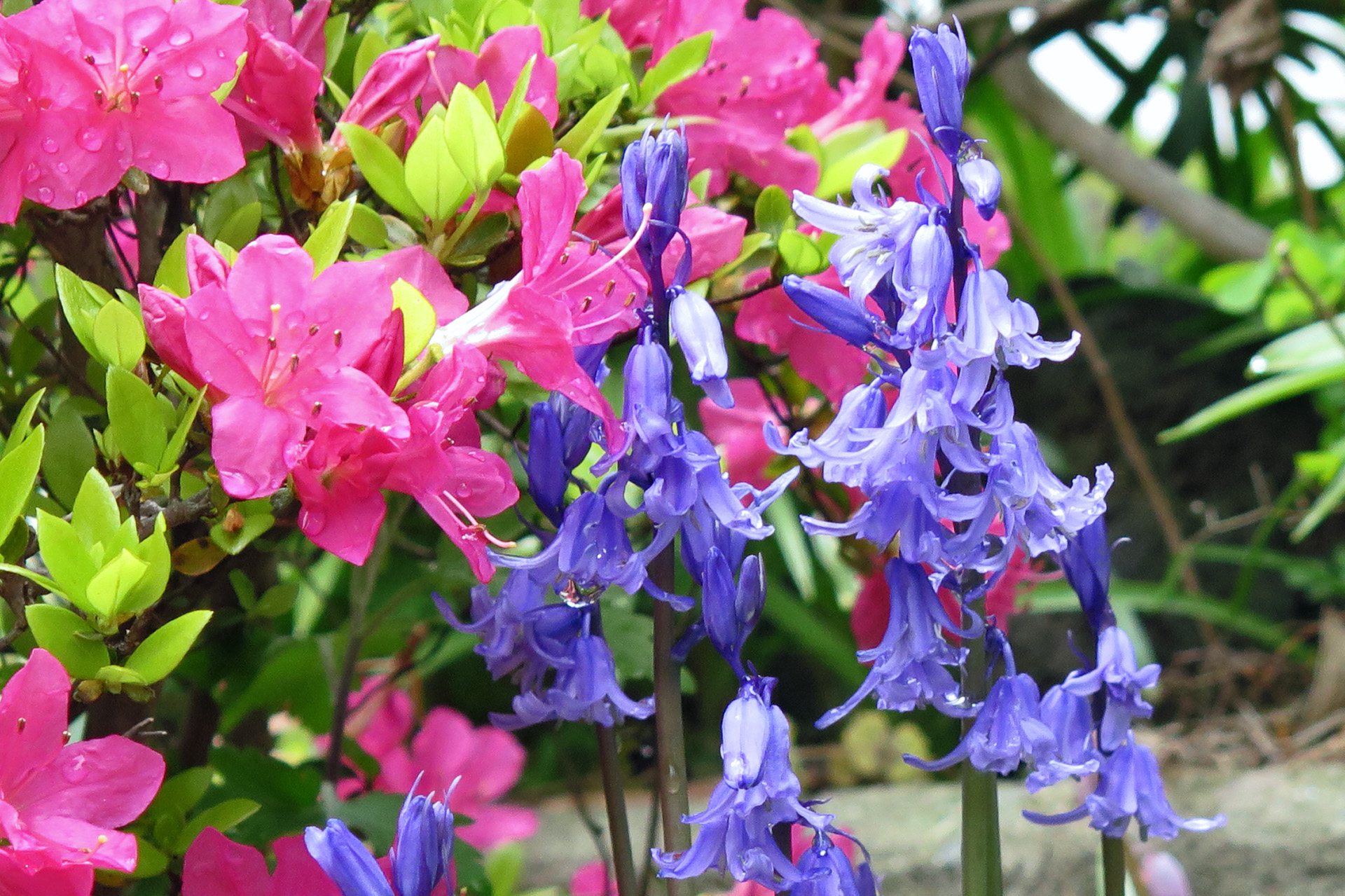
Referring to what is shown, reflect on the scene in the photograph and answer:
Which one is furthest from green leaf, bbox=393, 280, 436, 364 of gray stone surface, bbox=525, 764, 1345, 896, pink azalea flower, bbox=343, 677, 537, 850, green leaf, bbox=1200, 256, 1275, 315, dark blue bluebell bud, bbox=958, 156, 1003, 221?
green leaf, bbox=1200, 256, 1275, 315

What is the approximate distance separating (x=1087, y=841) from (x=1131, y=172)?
3.69 feet

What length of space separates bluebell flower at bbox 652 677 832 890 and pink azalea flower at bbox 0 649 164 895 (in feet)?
0.65

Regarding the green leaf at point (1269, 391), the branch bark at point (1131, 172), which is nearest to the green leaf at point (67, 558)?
the green leaf at point (1269, 391)

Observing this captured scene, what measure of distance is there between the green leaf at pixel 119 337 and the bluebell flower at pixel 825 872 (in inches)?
12.6

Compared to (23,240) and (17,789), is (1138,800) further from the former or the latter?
(23,240)

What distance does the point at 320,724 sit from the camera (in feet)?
2.96

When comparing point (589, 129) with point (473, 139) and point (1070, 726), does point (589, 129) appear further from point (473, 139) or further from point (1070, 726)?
point (1070, 726)

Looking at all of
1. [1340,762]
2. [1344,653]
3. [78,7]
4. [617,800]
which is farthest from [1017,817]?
[78,7]

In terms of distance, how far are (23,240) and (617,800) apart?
17.8 inches

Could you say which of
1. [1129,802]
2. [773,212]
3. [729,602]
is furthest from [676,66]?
[1129,802]

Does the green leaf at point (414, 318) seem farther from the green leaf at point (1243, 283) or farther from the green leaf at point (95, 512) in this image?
the green leaf at point (1243, 283)

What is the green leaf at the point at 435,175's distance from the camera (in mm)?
479

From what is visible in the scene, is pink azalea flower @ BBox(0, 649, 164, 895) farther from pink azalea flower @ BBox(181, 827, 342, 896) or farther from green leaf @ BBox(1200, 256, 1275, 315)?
green leaf @ BBox(1200, 256, 1275, 315)

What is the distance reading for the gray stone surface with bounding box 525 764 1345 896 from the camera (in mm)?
1053
